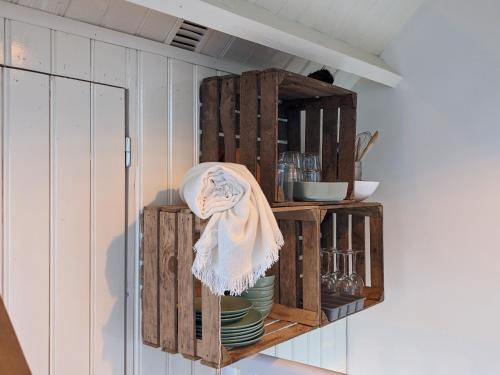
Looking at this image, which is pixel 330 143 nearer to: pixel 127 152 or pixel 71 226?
pixel 127 152

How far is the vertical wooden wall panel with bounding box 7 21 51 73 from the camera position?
1219 mm

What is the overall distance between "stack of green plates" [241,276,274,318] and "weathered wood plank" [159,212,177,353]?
11.8 inches

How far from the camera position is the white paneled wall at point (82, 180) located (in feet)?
4.08

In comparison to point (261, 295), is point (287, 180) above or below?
above

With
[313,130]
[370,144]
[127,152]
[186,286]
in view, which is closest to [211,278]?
[186,286]

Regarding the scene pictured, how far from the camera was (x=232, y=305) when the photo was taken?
1511 millimetres

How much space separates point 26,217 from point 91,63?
0.46 meters

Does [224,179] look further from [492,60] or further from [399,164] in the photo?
[492,60]

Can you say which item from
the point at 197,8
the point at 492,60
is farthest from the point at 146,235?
the point at 492,60

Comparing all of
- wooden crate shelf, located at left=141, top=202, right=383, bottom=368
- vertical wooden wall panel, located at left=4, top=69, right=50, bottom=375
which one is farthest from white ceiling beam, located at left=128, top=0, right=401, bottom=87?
wooden crate shelf, located at left=141, top=202, right=383, bottom=368

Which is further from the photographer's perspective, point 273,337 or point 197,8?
Answer: point 273,337

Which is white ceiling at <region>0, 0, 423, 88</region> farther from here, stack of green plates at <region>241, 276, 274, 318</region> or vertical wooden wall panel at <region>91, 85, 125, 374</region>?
stack of green plates at <region>241, 276, 274, 318</region>

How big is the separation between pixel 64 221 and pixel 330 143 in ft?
3.43

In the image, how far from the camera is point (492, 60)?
1953mm
